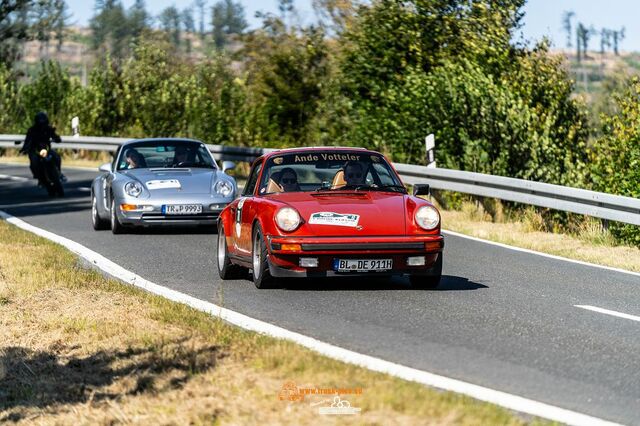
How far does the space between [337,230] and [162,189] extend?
682 centimetres

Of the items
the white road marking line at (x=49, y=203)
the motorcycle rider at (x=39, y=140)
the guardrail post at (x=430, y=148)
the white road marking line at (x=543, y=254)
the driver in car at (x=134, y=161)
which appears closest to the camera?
the white road marking line at (x=543, y=254)

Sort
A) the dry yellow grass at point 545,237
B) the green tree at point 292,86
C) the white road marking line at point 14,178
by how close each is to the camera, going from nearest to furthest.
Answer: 1. the dry yellow grass at point 545,237
2. the white road marking line at point 14,178
3. the green tree at point 292,86

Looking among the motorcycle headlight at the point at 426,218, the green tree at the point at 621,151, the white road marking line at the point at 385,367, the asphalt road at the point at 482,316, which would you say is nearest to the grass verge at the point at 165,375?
the white road marking line at the point at 385,367

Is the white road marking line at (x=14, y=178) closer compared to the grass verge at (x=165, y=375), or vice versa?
the grass verge at (x=165, y=375)

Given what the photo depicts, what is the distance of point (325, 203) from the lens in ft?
35.5

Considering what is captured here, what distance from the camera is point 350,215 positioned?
1059 cm

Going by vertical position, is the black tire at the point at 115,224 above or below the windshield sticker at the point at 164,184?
below

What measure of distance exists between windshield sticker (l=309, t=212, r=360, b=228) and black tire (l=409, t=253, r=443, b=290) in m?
0.82

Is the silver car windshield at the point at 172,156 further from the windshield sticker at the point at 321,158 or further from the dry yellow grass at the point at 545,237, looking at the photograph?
the windshield sticker at the point at 321,158

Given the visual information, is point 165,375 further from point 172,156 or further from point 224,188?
point 172,156

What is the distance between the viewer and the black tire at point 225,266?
11.9 m

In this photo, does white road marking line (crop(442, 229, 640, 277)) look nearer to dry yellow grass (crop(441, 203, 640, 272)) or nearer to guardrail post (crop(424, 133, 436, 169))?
dry yellow grass (crop(441, 203, 640, 272))

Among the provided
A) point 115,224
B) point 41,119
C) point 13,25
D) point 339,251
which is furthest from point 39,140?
point 13,25

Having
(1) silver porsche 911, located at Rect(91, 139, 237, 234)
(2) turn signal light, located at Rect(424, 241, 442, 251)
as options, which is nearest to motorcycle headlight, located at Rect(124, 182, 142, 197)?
(1) silver porsche 911, located at Rect(91, 139, 237, 234)
